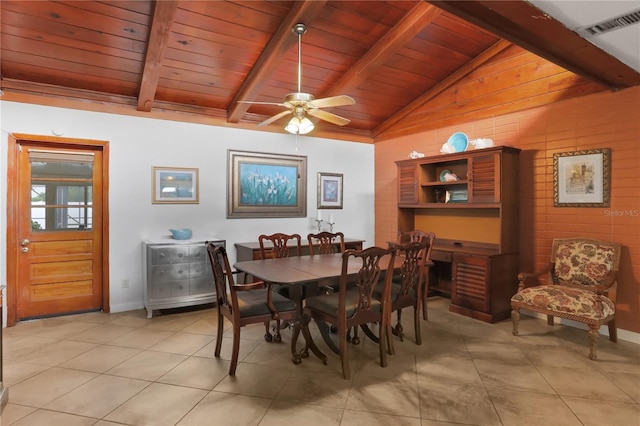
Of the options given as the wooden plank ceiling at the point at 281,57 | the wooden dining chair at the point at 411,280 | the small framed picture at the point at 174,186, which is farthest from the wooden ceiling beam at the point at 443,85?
the small framed picture at the point at 174,186

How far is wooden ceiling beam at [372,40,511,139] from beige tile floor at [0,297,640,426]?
10.1 feet

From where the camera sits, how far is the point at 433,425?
202 centimetres

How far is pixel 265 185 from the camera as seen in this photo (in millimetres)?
5031

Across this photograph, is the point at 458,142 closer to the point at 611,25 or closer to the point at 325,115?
the point at 325,115

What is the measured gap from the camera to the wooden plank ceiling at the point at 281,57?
2.88 m

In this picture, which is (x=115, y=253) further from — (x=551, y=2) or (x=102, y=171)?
(x=551, y=2)

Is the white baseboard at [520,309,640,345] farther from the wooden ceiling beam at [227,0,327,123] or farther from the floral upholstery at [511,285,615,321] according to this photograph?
the wooden ceiling beam at [227,0,327,123]

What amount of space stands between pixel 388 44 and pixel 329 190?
7.95 feet

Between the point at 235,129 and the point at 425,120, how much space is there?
2.65m

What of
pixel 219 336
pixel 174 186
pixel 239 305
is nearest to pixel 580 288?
pixel 239 305

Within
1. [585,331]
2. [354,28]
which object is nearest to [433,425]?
[585,331]

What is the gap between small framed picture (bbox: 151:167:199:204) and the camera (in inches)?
170

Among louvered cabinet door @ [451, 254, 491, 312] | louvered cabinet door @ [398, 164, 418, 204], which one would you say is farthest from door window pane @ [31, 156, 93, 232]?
louvered cabinet door @ [451, 254, 491, 312]

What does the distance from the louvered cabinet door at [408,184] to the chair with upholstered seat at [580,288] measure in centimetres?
171
